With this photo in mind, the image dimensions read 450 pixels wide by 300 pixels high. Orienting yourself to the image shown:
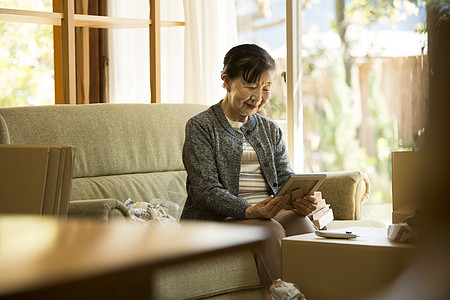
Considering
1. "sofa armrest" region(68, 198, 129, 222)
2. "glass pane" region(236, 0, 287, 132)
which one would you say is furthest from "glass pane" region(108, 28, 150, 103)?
"sofa armrest" region(68, 198, 129, 222)

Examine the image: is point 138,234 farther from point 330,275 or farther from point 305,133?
point 305,133

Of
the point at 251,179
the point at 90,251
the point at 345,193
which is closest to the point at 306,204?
the point at 251,179

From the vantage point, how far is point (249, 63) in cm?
252

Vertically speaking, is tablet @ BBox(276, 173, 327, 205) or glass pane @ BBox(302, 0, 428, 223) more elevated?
glass pane @ BBox(302, 0, 428, 223)

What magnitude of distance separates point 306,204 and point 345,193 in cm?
55

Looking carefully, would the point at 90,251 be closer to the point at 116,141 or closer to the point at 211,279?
the point at 211,279

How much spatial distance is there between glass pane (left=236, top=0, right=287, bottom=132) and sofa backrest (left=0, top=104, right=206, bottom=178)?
106 centimetres

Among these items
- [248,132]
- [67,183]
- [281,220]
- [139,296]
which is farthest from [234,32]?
[139,296]

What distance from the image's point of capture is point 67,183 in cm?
162

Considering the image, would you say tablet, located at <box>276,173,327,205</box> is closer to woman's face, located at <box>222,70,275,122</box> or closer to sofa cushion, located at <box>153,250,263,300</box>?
sofa cushion, located at <box>153,250,263,300</box>

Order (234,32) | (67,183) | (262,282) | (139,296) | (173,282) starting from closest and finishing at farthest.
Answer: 1. (139,296)
2. (67,183)
3. (173,282)
4. (262,282)
5. (234,32)

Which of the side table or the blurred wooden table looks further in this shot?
the side table

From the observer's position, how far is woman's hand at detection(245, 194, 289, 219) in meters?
2.27

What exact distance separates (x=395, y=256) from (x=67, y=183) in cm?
90
